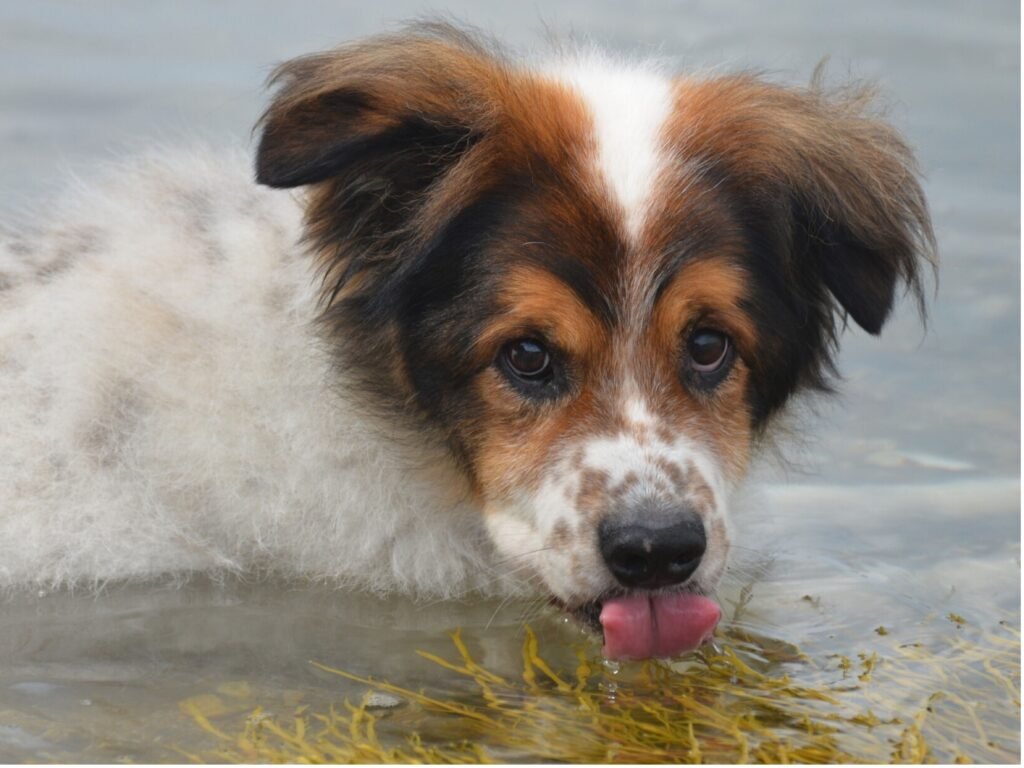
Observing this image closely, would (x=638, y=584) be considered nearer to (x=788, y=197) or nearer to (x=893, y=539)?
(x=788, y=197)

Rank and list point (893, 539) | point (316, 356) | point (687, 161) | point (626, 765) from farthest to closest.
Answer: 1. point (893, 539)
2. point (316, 356)
3. point (687, 161)
4. point (626, 765)

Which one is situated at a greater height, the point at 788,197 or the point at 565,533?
the point at 788,197

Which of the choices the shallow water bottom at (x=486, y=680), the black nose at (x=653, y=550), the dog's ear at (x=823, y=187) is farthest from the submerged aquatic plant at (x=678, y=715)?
the dog's ear at (x=823, y=187)

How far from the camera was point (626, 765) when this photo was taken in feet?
14.4

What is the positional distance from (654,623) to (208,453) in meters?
1.64

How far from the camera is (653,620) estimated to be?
15.6ft

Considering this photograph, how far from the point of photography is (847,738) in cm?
468

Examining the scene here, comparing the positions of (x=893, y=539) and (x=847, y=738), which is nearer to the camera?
(x=847, y=738)

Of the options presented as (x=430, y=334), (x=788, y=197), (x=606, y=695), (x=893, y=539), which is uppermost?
(x=788, y=197)

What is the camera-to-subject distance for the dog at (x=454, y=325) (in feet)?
15.9

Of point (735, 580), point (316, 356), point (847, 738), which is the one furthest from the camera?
point (735, 580)

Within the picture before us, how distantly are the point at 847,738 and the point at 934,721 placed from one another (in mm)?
367

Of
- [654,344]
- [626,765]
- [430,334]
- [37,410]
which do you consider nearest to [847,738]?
[626,765]

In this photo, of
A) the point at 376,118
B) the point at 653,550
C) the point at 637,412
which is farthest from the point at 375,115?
the point at 653,550
